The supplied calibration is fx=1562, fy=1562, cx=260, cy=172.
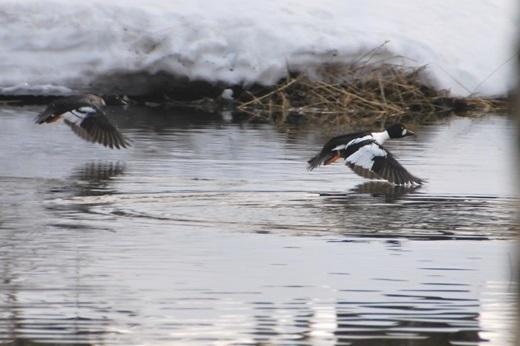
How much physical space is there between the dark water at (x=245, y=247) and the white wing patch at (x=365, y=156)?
0.16 m

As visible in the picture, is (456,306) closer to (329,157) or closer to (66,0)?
(329,157)

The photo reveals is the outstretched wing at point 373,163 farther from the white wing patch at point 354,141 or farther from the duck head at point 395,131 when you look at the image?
the duck head at point 395,131

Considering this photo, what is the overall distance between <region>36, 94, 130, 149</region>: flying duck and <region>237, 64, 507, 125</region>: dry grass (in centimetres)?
374

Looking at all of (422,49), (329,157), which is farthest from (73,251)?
(422,49)

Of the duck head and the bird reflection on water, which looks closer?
the bird reflection on water

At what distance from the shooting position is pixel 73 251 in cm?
667

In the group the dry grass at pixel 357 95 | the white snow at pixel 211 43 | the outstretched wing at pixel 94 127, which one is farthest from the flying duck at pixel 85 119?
the dry grass at pixel 357 95

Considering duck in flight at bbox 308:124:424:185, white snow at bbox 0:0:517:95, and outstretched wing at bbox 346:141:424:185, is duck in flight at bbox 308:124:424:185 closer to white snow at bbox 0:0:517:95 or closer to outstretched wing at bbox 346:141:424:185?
outstretched wing at bbox 346:141:424:185

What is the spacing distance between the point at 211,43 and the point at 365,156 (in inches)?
227

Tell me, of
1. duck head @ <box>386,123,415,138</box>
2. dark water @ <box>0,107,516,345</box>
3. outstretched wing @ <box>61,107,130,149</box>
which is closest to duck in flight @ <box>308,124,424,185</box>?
dark water @ <box>0,107,516,345</box>

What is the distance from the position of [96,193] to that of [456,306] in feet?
12.5

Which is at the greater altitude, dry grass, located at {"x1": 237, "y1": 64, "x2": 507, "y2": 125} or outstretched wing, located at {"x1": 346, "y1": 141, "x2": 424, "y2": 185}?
dry grass, located at {"x1": 237, "y1": 64, "x2": 507, "y2": 125}

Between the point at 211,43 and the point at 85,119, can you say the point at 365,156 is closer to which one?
the point at 85,119

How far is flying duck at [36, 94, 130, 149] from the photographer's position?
1140cm
